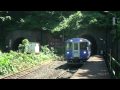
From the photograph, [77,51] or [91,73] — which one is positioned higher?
[77,51]

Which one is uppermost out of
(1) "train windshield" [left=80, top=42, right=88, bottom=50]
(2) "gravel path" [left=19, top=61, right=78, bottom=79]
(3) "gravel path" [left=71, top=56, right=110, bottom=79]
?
(1) "train windshield" [left=80, top=42, right=88, bottom=50]

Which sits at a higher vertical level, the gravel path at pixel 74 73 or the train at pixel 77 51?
the train at pixel 77 51

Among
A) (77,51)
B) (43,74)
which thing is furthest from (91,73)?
(77,51)

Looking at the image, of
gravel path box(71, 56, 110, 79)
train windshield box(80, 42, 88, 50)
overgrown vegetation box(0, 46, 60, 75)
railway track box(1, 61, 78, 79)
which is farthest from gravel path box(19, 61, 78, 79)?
train windshield box(80, 42, 88, 50)

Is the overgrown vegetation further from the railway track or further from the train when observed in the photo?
the train

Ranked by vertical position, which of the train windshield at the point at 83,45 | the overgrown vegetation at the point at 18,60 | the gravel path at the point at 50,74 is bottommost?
the gravel path at the point at 50,74

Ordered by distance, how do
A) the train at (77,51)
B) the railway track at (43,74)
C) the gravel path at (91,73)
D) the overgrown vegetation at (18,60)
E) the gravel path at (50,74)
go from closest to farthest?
the gravel path at (91,73)
the railway track at (43,74)
the gravel path at (50,74)
the overgrown vegetation at (18,60)
the train at (77,51)

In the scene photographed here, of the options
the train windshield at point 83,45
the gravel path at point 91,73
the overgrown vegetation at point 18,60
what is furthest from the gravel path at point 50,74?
the train windshield at point 83,45

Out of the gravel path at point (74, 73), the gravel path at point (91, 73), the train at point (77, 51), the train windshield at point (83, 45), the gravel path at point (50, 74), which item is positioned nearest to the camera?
the gravel path at point (91, 73)

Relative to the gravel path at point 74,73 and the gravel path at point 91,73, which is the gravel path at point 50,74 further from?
the gravel path at point 91,73

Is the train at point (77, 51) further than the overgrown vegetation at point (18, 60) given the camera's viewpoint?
Yes

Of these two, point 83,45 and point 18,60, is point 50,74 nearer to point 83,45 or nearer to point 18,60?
point 18,60
